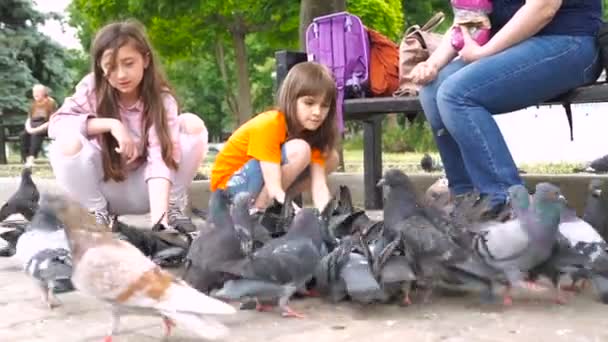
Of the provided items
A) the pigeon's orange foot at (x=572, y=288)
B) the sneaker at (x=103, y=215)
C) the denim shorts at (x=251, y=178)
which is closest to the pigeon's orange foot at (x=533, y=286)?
the pigeon's orange foot at (x=572, y=288)

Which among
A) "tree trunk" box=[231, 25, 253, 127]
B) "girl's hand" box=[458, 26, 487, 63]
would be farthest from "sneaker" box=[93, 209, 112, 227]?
"tree trunk" box=[231, 25, 253, 127]

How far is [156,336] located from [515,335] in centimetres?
123

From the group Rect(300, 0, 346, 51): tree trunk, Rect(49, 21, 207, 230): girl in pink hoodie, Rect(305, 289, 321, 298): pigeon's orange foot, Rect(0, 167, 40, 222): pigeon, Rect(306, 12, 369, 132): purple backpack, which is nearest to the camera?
Rect(305, 289, 321, 298): pigeon's orange foot

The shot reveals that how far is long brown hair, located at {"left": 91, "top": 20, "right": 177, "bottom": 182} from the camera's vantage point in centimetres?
462

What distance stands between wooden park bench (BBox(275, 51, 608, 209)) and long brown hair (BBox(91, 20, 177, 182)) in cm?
99

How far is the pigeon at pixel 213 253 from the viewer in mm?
3242

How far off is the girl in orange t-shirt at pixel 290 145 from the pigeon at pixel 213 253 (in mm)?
953

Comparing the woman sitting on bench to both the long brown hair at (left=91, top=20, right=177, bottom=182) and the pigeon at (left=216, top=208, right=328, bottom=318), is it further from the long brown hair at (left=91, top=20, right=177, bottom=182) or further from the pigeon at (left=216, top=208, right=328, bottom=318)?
the long brown hair at (left=91, top=20, right=177, bottom=182)

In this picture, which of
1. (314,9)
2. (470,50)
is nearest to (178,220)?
(470,50)

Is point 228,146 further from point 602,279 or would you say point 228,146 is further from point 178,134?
point 602,279

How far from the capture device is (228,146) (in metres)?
4.96

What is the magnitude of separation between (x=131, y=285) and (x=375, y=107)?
8.95 feet

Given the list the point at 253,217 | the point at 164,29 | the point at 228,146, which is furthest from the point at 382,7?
the point at 253,217

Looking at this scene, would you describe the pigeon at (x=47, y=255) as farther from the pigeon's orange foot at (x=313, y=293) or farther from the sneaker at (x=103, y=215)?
the pigeon's orange foot at (x=313, y=293)
